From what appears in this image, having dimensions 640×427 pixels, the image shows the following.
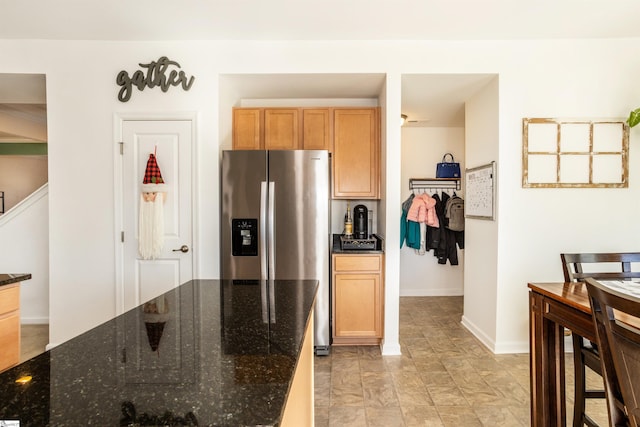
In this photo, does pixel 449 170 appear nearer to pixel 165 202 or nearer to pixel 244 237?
pixel 244 237

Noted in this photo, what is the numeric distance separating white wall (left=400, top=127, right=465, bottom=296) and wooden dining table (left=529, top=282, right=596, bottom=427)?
3122 millimetres

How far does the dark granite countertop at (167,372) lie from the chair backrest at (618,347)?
0.94 meters

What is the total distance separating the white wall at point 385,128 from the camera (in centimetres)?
287

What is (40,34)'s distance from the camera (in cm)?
278

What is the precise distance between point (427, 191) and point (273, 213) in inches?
108

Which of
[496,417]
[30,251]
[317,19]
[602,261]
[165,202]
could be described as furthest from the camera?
[30,251]

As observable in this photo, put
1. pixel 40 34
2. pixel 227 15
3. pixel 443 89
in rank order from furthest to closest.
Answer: pixel 443 89, pixel 40 34, pixel 227 15

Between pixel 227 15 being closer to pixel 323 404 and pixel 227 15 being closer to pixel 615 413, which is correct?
pixel 323 404

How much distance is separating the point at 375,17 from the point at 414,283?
3.53m

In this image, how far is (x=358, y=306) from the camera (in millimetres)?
2994

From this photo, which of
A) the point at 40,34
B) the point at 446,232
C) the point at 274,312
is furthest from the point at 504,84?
the point at 40,34

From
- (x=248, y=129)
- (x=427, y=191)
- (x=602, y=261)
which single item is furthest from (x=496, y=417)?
(x=427, y=191)

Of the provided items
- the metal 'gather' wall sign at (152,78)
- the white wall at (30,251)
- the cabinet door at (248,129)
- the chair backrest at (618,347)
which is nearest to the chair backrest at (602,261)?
the chair backrest at (618,347)

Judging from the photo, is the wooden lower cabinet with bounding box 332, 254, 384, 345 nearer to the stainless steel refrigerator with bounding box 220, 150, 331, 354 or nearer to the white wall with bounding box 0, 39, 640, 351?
the white wall with bounding box 0, 39, 640, 351
